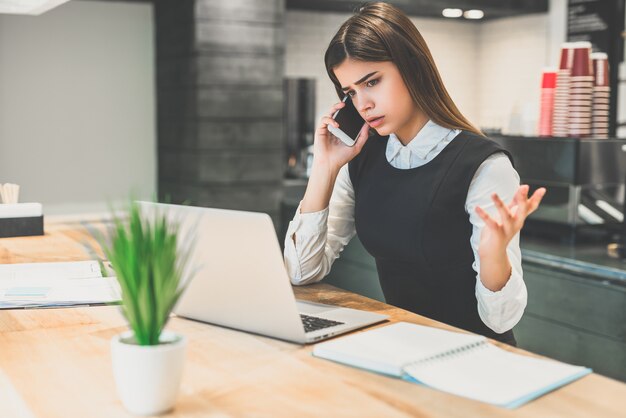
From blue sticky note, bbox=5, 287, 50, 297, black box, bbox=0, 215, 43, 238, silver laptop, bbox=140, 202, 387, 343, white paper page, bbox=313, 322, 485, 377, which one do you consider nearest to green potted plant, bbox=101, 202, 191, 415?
silver laptop, bbox=140, 202, 387, 343

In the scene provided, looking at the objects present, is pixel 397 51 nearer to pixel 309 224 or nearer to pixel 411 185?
pixel 411 185

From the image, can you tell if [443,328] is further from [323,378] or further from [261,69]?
[261,69]

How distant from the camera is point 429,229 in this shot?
6.34 feet

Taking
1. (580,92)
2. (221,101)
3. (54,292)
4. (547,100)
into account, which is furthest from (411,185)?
(221,101)

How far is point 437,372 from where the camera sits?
1226 millimetres

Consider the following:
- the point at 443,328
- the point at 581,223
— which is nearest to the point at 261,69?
the point at 581,223

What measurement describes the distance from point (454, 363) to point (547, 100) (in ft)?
7.55

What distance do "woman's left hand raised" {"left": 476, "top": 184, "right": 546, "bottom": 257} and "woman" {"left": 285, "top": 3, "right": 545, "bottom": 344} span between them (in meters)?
0.19

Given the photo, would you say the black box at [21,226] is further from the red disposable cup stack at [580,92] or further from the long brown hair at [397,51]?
the red disposable cup stack at [580,92]

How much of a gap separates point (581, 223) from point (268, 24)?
2.71m

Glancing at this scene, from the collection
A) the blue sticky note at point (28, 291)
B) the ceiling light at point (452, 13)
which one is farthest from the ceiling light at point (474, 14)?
the blue sticky note at point (28, 291)

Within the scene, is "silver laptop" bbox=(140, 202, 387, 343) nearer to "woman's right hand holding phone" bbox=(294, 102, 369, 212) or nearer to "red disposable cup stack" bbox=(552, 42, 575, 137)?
"woman's right hand holding phone" bbox=(294, 102, 369, 212)

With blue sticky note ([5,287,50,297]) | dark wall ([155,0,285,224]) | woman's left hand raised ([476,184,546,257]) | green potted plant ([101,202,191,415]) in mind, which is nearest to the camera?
green potted plant ([101,202,191,415])

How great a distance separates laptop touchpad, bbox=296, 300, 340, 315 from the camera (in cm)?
168
